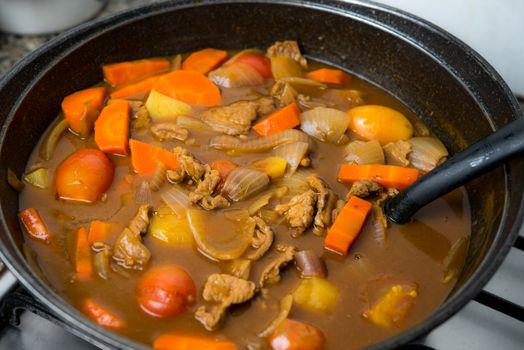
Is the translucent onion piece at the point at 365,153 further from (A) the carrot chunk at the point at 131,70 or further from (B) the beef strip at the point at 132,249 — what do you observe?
(A) the carrot chunk at the point at 131,70

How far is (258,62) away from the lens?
236 cm

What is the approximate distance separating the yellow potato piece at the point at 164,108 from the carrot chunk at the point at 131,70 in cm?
22

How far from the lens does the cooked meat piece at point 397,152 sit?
6.56ft

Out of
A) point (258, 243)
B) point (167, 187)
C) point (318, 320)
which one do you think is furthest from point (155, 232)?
point (318, 320)

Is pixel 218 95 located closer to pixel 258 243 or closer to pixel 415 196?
pixel 258 243

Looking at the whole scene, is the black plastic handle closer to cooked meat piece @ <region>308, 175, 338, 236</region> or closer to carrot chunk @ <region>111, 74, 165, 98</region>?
cooked meat piece @ <region>308, 175, 338, 236</region>

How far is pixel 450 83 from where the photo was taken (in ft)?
6.77

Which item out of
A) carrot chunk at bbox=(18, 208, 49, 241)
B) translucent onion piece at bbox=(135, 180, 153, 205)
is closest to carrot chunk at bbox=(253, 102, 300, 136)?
translucent onion piece at bbox=(135, 180, 153, 205)

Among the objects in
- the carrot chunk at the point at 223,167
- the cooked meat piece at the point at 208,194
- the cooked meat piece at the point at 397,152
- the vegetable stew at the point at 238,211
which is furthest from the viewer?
the cooked meat piece at the point at 397,152

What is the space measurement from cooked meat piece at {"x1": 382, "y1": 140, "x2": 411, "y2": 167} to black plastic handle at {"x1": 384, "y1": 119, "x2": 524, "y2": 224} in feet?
0.82

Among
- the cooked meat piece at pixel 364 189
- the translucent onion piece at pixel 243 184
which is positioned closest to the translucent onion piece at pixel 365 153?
the cooked meat piece at pixel 364 189

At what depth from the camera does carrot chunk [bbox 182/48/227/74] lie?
2.35m

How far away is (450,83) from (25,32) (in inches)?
82.0

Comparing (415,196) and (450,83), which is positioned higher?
(450,83)
